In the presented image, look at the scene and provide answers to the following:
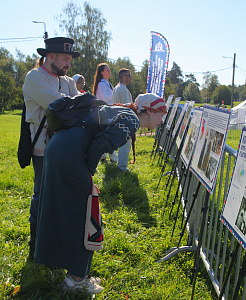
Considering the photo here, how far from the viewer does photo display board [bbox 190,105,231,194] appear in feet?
6.75

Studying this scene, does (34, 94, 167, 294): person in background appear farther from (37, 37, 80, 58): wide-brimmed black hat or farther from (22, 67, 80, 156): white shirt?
(37, 37, 80, 58): wide-brimmed black hat

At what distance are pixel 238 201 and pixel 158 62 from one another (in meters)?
10.2

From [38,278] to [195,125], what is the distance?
221 cm

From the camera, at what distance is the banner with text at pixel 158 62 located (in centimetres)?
1084

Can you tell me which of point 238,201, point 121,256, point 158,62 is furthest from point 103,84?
point 158,62

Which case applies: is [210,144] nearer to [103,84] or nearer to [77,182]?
[77,182]

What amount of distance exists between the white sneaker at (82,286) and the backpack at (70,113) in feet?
4.35

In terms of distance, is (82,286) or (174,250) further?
(174,250)

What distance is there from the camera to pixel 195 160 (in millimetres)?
2652

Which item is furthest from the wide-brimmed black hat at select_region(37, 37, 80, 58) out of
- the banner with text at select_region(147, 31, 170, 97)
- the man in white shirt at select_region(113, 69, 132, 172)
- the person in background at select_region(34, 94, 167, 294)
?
the banner with text at select_region(147, 31, 170, 97)

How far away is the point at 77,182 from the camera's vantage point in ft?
6.75

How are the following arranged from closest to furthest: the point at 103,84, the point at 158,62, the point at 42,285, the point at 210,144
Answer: the point at 210,144, the point at 42,285, the point at 103,84, the point at 158,62

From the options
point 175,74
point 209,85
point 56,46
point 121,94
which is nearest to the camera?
point 56,46

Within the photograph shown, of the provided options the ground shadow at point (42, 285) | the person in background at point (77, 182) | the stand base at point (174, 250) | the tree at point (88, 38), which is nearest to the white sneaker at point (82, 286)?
the ground shadow at point (42, 285)
